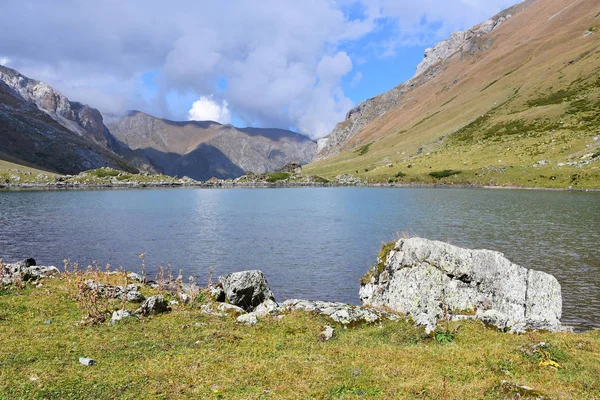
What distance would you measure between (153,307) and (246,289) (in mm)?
6188

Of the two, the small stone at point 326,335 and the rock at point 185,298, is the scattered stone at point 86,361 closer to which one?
the small stone at point 326,335

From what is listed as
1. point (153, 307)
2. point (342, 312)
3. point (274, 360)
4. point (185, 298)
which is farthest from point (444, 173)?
point (274, 360)

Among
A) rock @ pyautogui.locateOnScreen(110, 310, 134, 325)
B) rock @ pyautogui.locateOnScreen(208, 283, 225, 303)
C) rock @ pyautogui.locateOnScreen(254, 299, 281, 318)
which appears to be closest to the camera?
rock @ pyautogui.locateOnScreen(110, 310, 134, 325)

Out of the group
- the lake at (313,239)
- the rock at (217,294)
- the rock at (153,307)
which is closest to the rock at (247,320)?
the rock at (153,307)

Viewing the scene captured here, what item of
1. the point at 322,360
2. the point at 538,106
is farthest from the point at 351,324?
the point at 538,106

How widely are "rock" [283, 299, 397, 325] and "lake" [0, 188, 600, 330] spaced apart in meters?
8.78

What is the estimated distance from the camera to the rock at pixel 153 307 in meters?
20.6

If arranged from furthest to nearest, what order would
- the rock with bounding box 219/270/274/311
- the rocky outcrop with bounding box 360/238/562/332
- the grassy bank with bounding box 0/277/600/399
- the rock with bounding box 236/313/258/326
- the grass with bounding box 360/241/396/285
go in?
the grass with bounding box 360/241/396/285, the rock with bounding box 219/270/274/311, the rocky outcrop with bounding box 360/238/562/332, the rock with bounding box 236/313/258/326, the grassy bank with bounding box 0/277/600/399

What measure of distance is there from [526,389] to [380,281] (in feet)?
52.8

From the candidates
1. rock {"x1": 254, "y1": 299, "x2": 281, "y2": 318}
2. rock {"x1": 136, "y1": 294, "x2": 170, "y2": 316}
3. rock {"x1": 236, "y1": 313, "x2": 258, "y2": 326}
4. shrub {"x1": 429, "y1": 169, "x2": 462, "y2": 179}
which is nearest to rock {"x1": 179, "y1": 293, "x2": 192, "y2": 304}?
rock {"x1": 136, "y1": 294, "x2": 170, "y2": 316}

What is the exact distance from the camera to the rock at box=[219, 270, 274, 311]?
81.7ft

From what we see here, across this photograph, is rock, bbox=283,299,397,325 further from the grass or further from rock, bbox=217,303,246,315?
the grass

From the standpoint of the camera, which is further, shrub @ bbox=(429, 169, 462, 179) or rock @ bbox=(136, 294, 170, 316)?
shrub @ bbox=(429, 169, 462, 179)

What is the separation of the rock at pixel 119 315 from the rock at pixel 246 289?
657 cm
